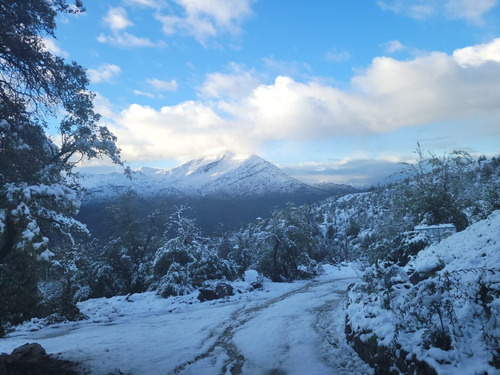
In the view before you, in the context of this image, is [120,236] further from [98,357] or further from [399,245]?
[399,245]

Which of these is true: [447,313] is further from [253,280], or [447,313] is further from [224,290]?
[253,280]

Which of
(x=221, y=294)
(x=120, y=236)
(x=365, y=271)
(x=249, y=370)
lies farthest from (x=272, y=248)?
(x=249, y=370)

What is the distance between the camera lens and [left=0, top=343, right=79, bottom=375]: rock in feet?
18.8

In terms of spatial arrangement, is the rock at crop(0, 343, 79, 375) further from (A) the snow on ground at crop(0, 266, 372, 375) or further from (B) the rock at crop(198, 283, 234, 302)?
(B) the rock at crop(198, 283, 234, 302)

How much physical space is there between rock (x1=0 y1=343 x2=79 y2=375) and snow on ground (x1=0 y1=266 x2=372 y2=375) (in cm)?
57

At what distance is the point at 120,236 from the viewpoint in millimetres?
22516

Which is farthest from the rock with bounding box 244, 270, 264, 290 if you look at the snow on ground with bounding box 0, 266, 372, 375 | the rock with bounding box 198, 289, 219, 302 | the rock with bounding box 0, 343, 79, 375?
the rock with bounding box 0, 343, 79, 375

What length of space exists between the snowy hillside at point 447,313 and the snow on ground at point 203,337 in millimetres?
1017

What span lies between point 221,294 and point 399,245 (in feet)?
31.3

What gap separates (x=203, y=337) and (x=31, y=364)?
15.8ft

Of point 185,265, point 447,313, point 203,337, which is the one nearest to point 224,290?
point 185,265

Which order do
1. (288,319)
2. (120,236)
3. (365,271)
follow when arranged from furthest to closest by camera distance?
(120,236) < (288,319) < (365,271)

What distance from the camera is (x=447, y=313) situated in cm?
522

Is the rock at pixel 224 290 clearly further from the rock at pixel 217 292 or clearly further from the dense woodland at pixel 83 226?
the dense woodland at pixel 83 226
